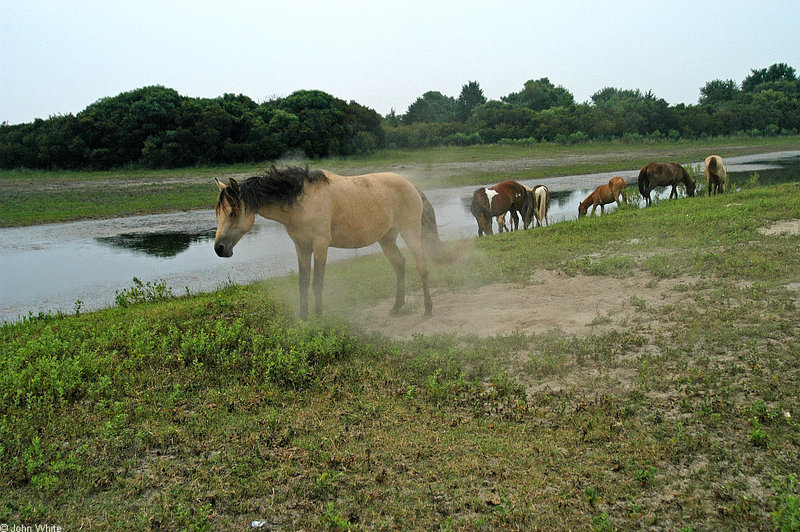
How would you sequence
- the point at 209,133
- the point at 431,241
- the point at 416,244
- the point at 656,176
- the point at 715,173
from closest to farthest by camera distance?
the point at 416,244, the point at 431,241, the point at 715,173, the point at 656,176, the point at 209,133

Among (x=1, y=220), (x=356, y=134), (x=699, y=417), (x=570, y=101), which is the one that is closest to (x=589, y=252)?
(x=699, y=417)

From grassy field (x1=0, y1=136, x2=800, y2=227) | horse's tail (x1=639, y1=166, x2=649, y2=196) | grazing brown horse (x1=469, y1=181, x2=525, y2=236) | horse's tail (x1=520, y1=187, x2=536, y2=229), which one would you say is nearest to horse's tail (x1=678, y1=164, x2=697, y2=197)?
horse's tail (x1=639, y1=166, x2=649, y2=196)

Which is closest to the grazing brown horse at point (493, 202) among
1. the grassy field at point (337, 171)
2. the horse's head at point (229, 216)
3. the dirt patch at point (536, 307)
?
the grassy field at point (337, 171)

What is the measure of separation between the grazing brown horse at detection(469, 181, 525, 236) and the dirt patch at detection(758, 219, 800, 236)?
7128 millimetres

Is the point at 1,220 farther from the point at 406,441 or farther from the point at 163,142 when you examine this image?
the point at 406,441

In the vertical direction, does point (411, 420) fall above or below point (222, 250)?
below

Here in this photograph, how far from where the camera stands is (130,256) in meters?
14.8

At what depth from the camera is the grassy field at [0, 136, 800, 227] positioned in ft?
75.5

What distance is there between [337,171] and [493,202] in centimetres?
1751

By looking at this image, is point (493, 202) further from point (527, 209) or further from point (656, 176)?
point (656, 176)

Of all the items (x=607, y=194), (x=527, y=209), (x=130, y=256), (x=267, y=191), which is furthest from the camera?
(x=607, y=194)

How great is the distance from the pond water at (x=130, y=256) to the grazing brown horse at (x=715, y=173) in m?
1.16

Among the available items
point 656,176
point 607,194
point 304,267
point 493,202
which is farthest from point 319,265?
point 656,176

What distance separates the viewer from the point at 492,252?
11.2 m
